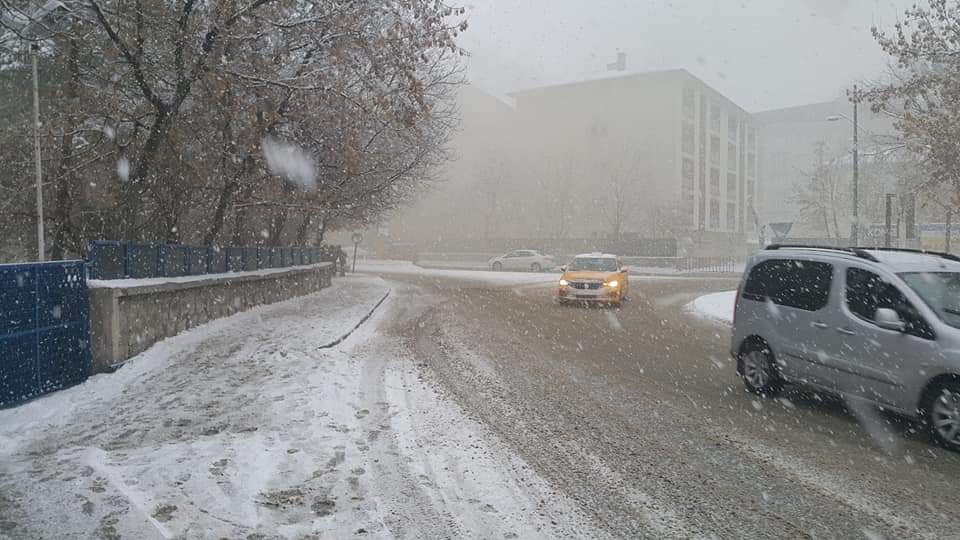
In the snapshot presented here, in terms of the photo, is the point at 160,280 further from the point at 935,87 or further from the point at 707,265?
the point at 707,265

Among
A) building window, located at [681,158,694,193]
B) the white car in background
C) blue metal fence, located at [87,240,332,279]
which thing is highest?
building window, located at [681,158,694,193]

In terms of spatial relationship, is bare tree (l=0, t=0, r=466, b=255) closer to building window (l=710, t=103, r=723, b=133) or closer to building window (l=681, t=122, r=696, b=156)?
building window (l=681, t=122, r=696, b=156)

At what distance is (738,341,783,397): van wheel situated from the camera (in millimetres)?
7906

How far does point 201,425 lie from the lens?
6.65 meters

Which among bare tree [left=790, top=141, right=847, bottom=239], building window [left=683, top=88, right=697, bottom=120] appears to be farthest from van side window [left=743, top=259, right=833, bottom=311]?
building window [left=683, top=88, right=697, bottom=120]

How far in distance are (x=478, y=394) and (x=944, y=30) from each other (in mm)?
13732

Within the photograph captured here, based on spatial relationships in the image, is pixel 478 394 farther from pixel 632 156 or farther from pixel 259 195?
pixel 632 156

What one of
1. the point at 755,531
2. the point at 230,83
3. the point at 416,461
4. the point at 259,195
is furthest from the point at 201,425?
the point at 259,195

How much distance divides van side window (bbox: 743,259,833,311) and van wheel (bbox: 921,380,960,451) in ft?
5.04

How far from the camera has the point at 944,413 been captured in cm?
581

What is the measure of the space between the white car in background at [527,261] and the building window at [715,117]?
32162mm

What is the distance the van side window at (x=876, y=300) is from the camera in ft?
20.1

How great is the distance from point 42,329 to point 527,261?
40206 millimetres

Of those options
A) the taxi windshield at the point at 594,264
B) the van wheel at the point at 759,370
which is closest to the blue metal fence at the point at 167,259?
the van wheel at the point at 759,370
